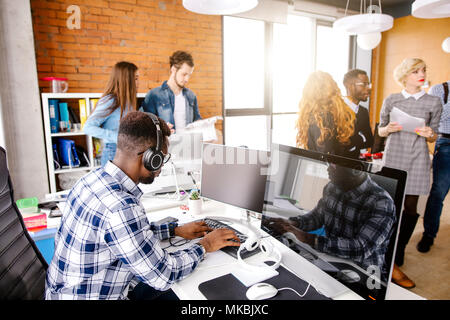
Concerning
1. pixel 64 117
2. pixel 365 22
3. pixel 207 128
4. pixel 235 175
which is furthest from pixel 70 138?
pixel 365 22

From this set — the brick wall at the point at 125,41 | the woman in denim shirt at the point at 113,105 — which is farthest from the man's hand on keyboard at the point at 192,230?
the brick wall at the point at 125,41

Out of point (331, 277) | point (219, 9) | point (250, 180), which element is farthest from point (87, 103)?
point (331, 277)

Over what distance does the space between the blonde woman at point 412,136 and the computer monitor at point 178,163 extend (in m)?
1.57

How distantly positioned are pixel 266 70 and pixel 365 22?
8.57 ft

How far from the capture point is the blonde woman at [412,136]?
7.98 feet

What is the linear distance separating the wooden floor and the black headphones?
2111mm

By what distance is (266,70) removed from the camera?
5.14 m

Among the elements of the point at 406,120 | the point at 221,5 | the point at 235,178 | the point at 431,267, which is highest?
the point at 221,5

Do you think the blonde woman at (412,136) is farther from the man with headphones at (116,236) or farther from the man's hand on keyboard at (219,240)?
the man with headphones at (116,236)

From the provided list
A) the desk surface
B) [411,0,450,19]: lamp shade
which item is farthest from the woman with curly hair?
the desk surface

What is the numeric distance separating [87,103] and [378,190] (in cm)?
314

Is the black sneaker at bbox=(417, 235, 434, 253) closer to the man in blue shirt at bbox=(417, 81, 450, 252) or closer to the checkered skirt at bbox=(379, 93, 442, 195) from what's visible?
the man in blue shirt at bbox=(417, 81, 450, 252)

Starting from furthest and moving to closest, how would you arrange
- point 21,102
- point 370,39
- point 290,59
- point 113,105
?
point 290,59 → point 370,39 → point 21,102 → point 113,105

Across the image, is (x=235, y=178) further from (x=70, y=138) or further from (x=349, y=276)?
(x=70, y=138)
